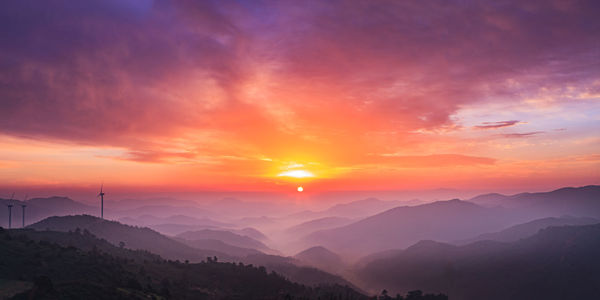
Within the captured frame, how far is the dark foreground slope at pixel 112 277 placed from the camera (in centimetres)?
5384

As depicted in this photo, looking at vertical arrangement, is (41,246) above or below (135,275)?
above

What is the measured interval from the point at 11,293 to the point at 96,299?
14435mm

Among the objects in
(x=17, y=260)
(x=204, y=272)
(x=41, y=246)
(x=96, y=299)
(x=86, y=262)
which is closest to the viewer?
(x=96, y=299)

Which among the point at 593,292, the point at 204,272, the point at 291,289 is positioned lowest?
the point at 593,292

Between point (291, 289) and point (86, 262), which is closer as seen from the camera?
point (86, 262)

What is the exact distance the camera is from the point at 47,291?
47.3 m

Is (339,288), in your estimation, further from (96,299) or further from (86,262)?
(96,299)

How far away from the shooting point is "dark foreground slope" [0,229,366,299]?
53.8m

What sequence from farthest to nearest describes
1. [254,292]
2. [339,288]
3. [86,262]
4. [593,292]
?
[593,292] → [339,288] → [254,292] → [86,262]

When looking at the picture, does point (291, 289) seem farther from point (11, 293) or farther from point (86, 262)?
point (11, 293)

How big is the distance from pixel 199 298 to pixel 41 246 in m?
47.3

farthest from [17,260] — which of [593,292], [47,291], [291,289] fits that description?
[593,292]

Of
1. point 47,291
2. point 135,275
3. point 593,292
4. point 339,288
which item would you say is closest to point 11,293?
point 47,291

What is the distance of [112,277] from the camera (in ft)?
263
